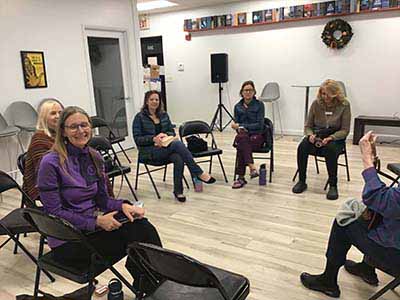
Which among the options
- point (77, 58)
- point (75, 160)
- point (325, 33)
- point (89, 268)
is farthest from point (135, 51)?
point (89, 268)

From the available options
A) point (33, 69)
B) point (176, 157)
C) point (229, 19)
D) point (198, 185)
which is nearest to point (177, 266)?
point (176, 157)

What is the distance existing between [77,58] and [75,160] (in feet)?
12.1

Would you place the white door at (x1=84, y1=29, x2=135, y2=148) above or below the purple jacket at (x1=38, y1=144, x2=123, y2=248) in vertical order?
above

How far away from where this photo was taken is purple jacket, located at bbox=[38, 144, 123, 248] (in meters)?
1.89

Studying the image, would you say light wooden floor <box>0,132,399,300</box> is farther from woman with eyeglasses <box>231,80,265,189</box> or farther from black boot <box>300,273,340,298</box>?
woman with eyeglasses <box>231,80,265,189</box>

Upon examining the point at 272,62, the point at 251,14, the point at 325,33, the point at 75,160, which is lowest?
the point at 75,160

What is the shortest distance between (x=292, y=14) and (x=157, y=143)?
4.12 m

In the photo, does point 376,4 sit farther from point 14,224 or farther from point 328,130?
point 14,224

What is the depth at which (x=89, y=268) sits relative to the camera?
1714 mm

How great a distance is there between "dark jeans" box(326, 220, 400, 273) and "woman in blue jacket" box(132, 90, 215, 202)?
1973 millimetres

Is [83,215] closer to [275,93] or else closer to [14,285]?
[14,285]

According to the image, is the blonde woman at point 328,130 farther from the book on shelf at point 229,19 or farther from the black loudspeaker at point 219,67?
the book on shelf at point 229,19

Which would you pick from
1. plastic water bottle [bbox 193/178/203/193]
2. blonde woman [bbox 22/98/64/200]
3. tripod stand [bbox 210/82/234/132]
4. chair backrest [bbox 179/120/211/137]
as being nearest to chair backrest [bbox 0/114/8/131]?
blonde woman [bbox 22/98/64/200]

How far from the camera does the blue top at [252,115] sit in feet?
13.8
